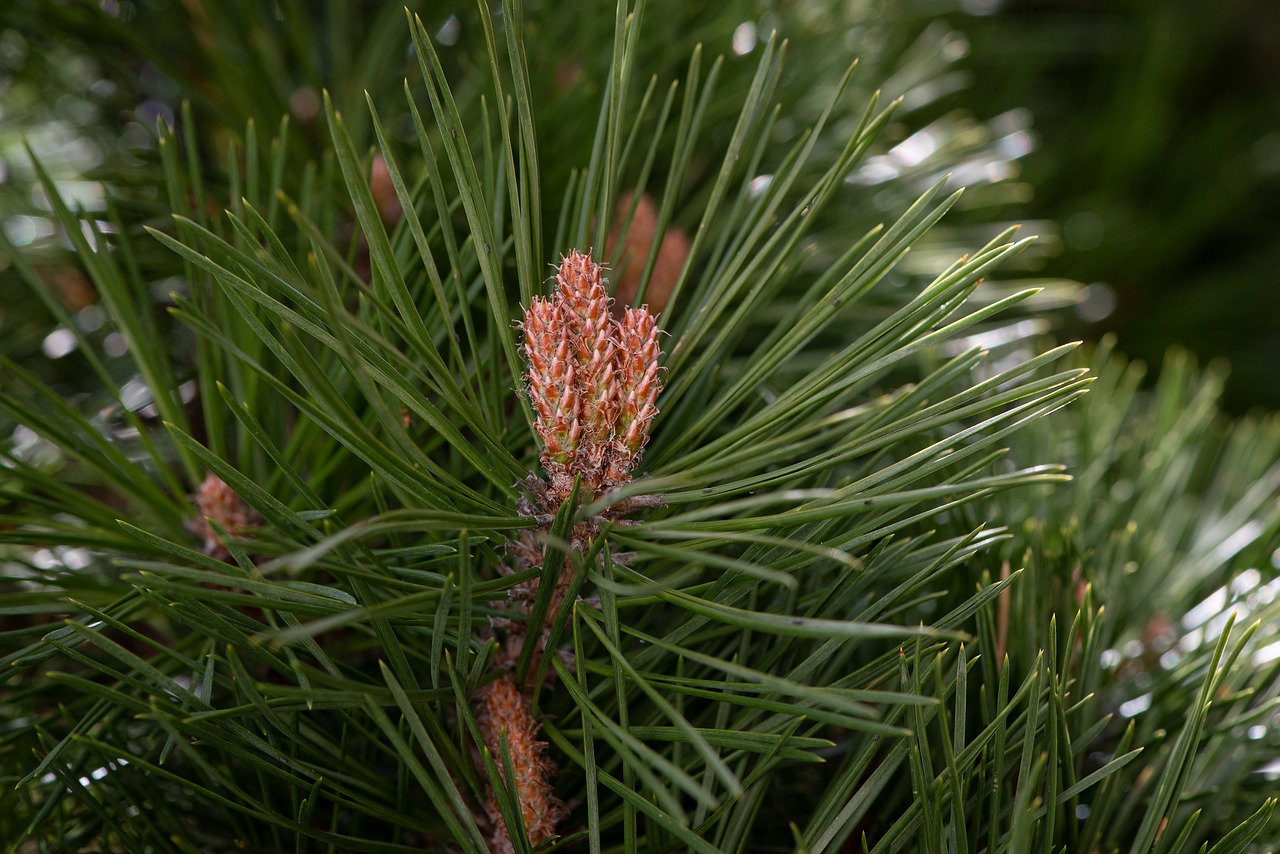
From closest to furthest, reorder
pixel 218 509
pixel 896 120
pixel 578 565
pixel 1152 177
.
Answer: pixel 578 565 < pixel 218 509 < pixel 896 120 < pixel 1152 177

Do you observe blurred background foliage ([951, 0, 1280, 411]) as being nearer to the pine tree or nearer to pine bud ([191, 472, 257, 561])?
the pine tree

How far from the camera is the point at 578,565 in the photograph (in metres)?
0.25

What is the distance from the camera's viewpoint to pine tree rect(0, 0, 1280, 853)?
26 centimetres

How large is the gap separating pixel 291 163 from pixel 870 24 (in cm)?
33

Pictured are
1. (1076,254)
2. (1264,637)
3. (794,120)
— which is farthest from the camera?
(1076,254)

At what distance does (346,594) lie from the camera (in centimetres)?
27

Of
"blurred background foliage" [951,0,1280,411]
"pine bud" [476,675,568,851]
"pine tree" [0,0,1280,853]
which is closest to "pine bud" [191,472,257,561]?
"pine tree" [0,0,1280,853]

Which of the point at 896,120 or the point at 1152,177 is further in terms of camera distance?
the point at 1152,177

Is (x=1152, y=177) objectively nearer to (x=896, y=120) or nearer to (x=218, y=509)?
(x=896, y=120)

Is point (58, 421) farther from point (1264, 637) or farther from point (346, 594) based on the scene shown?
point (1264, 637)

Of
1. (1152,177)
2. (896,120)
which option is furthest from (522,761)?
(1152,177)

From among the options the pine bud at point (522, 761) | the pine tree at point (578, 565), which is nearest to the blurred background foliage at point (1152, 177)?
the pine tree at point (578, 565)

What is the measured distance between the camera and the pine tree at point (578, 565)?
10.2 inches

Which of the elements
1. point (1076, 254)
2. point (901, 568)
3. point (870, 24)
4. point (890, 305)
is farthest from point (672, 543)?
point (1076, 254)
